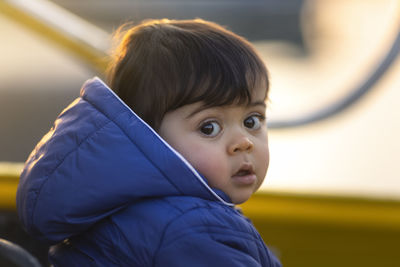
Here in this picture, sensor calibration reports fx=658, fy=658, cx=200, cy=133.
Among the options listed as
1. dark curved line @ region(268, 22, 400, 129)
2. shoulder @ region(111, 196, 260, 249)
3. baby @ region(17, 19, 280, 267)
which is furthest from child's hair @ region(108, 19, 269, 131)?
dark curved line @ region(268, 22, 400, 129)

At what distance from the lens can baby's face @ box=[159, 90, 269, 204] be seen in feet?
3.16

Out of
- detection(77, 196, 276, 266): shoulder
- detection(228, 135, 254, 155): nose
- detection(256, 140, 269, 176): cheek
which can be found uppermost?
detection(228, 135, 254, 155): nose

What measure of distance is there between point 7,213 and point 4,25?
5.86 meters

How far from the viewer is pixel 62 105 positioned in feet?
12.2

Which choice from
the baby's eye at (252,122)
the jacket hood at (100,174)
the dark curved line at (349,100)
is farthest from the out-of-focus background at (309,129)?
the baby's eye at (252,122)

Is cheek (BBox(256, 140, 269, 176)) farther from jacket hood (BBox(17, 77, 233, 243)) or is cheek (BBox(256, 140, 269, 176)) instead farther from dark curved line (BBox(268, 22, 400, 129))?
dark curved line (BBox(268, 22, 400, 129))

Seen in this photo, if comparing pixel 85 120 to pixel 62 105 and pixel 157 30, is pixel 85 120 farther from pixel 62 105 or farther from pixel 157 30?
pixel 62 105

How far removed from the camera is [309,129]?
2.93 metres

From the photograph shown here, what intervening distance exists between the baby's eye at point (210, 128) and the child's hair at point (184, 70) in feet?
0.10

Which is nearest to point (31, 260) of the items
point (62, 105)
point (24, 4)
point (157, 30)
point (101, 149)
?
point (101, 149)

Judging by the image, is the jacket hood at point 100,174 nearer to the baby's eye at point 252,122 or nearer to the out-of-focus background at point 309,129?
the baby's eye at point 252,122

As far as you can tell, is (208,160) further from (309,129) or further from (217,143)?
(309,129)

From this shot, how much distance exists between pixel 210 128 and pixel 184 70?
0.09 meters

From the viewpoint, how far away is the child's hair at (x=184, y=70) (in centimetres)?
96
